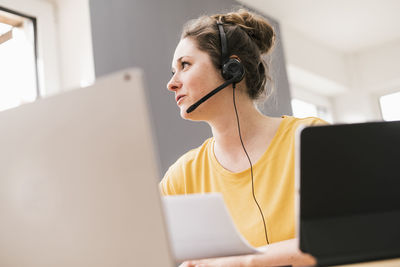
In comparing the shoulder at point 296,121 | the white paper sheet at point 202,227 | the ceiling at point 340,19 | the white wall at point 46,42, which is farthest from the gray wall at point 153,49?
the white paper sheet at point 202,227

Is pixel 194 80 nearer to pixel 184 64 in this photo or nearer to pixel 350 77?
pixel 184 64

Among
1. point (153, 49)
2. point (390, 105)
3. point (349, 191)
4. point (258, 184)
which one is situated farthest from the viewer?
point (390, 105)

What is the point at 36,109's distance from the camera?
1.78 ft

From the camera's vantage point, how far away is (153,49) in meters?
2.06

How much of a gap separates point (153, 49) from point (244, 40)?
81cm

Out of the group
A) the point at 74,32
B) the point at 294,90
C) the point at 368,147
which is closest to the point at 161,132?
the point at 74,32

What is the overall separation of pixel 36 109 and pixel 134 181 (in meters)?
0.17

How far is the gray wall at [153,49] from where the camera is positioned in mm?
1850

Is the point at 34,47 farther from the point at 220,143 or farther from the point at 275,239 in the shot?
the point at 275,239

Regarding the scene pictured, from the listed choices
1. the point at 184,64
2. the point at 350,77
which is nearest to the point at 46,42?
the point at 184,64

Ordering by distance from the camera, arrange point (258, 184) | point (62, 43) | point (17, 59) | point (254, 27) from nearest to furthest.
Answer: point (258, 184) < point (254, 27) < point (17, 59) < point (62, 43)

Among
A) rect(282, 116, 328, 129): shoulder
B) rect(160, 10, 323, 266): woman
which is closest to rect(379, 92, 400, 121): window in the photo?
rect(160, 10, 323, 266): woman

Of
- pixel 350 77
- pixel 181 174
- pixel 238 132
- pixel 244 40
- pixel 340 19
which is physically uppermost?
pixel 340 19

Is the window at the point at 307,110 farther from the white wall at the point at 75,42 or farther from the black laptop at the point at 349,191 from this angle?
the black laptop at the point at 349,191
